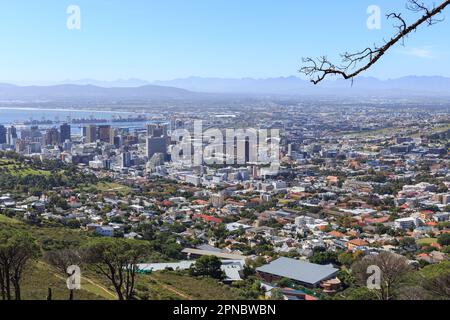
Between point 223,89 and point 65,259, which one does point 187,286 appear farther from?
point 223,89

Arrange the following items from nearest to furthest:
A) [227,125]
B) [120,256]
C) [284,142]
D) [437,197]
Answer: [120,256], [437,197], [284,142], [227,125]

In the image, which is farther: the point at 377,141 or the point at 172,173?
the point at 377,141

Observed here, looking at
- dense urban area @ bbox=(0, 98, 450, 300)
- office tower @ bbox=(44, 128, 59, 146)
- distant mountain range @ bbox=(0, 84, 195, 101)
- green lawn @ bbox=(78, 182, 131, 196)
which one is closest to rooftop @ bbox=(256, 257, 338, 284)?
dense urban area @ bbox=(0, 98, 450, 300)

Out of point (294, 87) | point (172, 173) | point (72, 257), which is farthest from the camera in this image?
point (294, 87)
